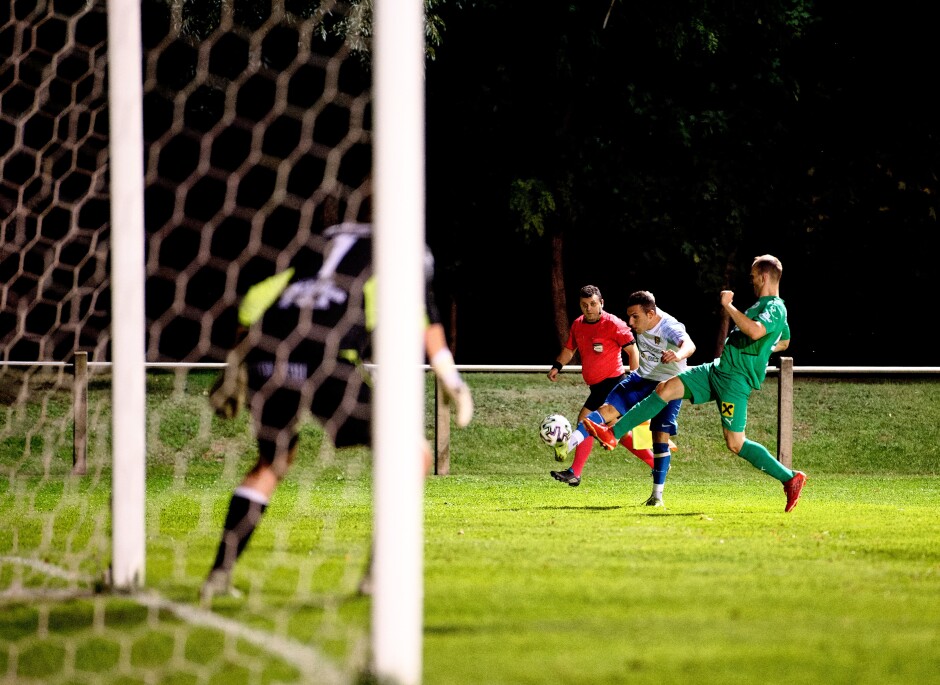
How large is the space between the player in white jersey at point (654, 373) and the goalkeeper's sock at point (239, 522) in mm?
5449

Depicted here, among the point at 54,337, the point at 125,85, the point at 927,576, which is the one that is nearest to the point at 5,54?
the point at 54,337

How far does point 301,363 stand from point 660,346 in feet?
18.5

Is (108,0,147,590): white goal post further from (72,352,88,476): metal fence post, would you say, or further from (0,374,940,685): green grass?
(72,352,88,476): metal fence post

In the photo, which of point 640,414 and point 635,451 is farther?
point 635,451

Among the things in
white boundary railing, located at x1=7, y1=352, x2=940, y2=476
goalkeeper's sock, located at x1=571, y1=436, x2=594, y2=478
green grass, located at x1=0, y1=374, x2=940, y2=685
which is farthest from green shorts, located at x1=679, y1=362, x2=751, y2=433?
white boundary railing, located at x1=7, y1=352, x2=940, y2=476

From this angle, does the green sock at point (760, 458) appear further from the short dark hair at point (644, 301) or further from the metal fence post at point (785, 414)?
the metal fence post at point (785, 414)

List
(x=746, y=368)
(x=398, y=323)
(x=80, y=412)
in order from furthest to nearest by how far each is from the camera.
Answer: (x=80, y=412), (x=746, y=368), (x=398, y=323)

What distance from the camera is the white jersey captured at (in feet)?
32.3

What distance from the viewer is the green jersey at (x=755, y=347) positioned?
838 cm

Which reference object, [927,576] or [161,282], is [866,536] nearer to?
[927,576]

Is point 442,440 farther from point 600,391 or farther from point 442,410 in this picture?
point 600,391

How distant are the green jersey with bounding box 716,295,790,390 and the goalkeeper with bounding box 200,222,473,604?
13.6ft

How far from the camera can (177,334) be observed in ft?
79.5

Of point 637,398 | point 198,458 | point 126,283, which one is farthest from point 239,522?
point 198,458
